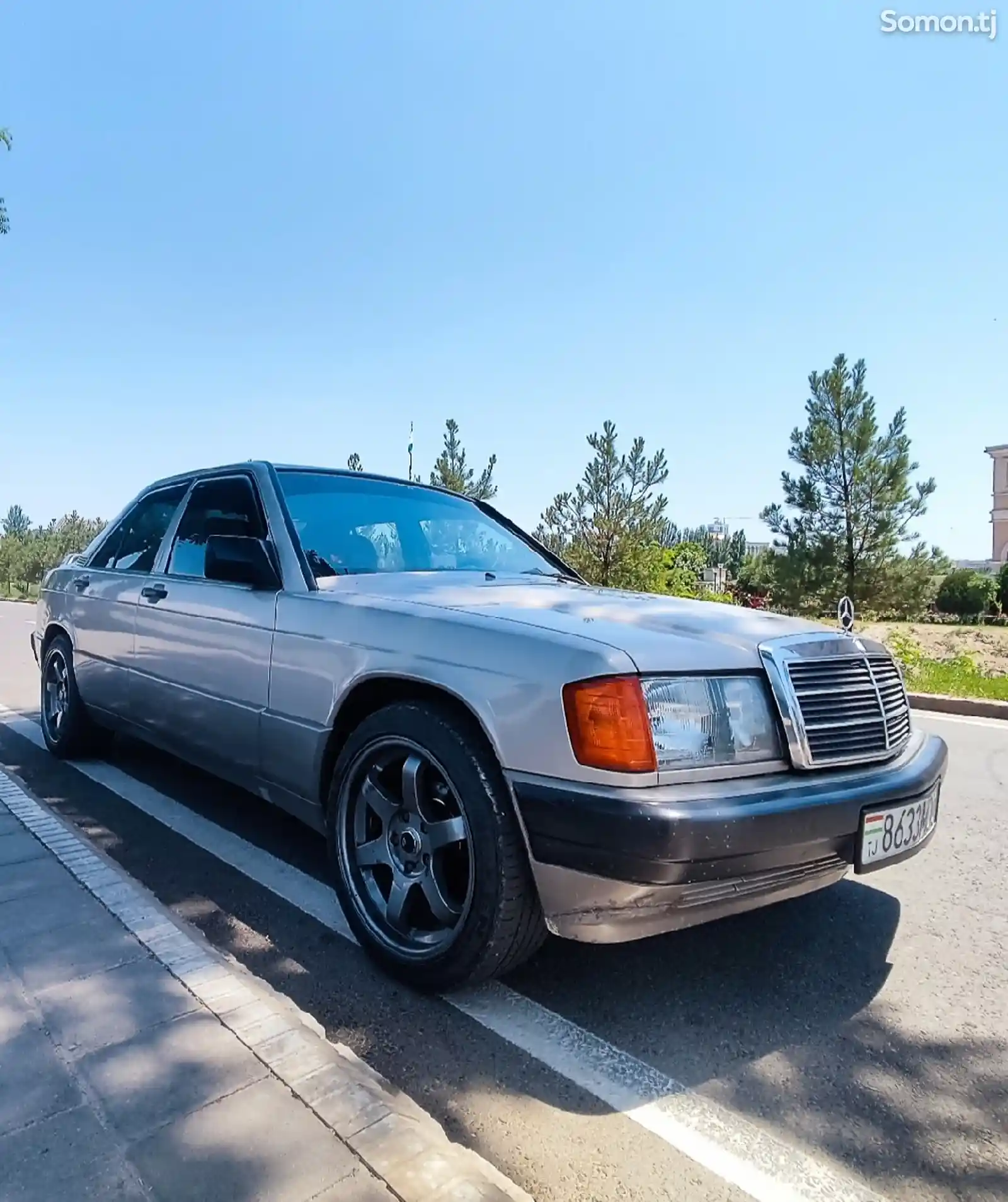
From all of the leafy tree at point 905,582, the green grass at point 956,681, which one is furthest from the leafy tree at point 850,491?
the green grass at point 956,681

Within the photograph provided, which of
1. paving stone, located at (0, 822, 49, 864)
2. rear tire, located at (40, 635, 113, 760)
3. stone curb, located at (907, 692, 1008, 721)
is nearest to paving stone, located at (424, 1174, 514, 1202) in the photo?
paving stone, located at (0, 822, 49, 864)

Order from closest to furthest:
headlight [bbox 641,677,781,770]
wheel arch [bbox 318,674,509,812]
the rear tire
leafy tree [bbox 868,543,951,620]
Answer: headlight [bbox 641,677,781,770] → wheel arch [bbox 318,674,509,812] → the rear tire → leafy tree [bbox 868,543,951,620]

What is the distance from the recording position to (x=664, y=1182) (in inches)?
68.0

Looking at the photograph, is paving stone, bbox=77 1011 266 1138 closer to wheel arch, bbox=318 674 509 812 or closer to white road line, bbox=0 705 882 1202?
white road line, bbox=0 705 882 1202

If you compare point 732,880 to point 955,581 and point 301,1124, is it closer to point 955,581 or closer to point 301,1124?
point 301,1124

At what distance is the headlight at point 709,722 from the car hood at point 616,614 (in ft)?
0.17

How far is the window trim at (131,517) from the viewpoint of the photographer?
4.32 metres

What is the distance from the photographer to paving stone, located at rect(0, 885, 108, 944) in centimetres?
259

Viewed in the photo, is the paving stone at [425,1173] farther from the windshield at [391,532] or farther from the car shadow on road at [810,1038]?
the windshield at [391,532]

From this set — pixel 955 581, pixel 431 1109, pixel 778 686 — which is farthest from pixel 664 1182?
pixel 955 581

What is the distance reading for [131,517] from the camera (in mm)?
5004

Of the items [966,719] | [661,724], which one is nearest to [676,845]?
[661,724]

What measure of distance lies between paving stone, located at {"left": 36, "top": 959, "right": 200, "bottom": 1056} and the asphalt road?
411mm

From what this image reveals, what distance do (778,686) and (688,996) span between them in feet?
3.30
